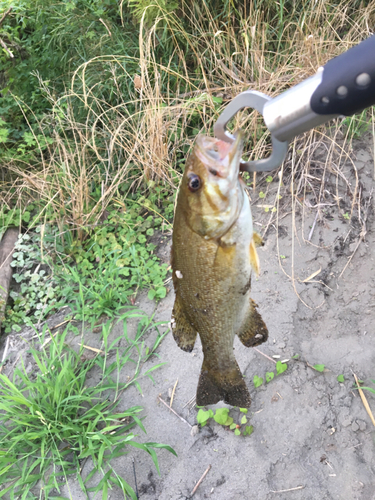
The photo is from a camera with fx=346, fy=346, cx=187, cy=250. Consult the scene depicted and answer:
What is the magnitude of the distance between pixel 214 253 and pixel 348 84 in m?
0.71

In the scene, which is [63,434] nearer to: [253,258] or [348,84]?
[253,258]

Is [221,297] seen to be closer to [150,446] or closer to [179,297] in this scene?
[179,297]

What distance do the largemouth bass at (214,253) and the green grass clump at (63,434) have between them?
3.78 feet

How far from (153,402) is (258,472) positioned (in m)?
0.87

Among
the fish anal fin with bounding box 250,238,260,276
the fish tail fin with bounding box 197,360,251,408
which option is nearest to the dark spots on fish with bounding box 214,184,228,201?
the fish anal fin with bounding box 250,238,260,276

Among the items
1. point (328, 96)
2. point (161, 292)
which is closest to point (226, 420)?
point (161, 292)

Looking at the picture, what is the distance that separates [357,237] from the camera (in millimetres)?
2938

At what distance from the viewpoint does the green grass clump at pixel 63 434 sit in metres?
2.25

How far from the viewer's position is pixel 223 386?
1.76 metres

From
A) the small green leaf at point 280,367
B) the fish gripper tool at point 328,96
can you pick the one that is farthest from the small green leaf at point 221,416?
the fish gripper tool at point 328,96

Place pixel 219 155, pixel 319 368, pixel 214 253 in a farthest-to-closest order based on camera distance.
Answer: pixel 319 368
pixel 214 253
pixel 219 155

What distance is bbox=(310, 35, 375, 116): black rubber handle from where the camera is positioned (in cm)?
86

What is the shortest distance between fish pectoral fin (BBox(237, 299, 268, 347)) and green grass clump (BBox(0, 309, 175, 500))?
112 centimetres

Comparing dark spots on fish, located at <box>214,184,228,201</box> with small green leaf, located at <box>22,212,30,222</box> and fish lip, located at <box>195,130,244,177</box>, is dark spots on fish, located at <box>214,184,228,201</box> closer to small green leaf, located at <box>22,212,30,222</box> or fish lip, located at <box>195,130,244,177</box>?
fish lip, located at <box>195,130,244,177</box>
